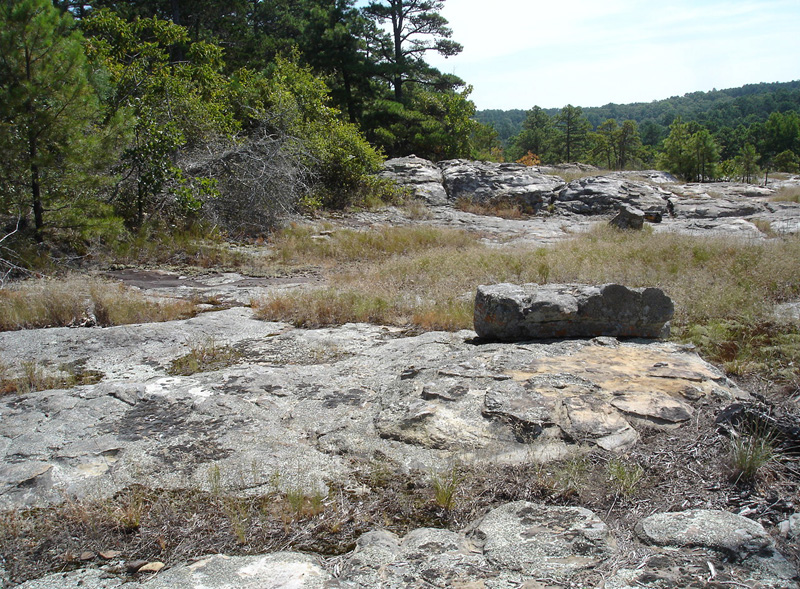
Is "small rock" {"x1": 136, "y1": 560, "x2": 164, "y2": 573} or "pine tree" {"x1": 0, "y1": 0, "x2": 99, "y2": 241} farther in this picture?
"pine tree" {"x1": 0, "y1": 0, "x2": 99, "y2": 241}

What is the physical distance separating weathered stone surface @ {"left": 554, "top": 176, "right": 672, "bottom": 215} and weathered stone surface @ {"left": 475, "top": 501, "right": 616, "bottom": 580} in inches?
585

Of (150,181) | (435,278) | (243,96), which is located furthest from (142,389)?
(243,96)

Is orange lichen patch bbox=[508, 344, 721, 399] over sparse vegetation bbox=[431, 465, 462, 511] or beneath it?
over

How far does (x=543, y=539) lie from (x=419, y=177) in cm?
1594

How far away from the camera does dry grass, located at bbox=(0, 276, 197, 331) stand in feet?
17.6

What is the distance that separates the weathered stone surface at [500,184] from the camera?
55.4ft

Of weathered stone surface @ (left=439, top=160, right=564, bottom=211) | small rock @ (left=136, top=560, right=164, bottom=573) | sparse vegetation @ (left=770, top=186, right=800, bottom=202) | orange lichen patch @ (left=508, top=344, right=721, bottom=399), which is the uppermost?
weathered stone surface @ (left=439, top=160, right=564, bottom=211)

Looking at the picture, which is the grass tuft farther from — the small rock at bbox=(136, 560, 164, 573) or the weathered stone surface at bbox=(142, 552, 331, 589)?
the small rock at bbox=(136, 560, 164, 573)

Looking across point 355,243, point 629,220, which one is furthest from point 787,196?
point 355,243

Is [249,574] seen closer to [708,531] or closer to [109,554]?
[109,554]

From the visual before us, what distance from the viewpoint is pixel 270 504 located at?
8.41 ft

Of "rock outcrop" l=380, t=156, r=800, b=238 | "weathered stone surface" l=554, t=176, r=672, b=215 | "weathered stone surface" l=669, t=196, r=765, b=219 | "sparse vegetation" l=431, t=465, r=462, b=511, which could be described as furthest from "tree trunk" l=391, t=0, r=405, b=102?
"sparse vegetation" l=431, t=465, r=462, b=511

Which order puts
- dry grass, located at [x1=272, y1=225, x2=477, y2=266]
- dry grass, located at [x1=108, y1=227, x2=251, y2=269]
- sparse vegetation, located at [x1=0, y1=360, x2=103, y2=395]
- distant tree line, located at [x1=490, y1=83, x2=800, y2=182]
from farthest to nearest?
distant tree line, located at [x1=490, y1=83, x2=800, y2=182], dry grass, located at [x1=272, y1=225, x2=477, y2=266], dry grass, located at [x1=108, y1=227, x2=251, y2=269], sparse vegetation, located at [x1=0, y1=360, x2=103, y2=395]

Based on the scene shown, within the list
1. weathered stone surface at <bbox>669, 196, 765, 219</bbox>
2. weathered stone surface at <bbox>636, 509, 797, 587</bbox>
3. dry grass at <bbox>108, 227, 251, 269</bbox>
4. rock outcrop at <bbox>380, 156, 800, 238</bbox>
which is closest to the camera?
weathered stone surface at <bbox>636, 509, 797, 587</bbox>
